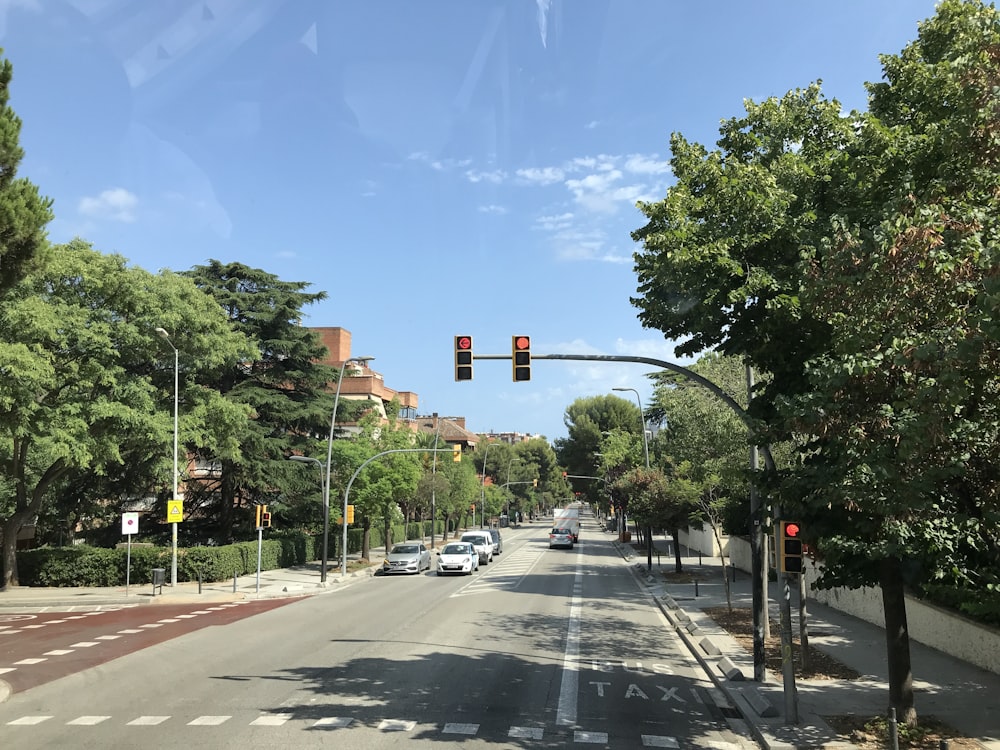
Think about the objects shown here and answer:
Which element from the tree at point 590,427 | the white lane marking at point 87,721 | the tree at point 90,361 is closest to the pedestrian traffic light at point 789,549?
the white lane marking at point 87,721

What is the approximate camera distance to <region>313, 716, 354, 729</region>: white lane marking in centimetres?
928

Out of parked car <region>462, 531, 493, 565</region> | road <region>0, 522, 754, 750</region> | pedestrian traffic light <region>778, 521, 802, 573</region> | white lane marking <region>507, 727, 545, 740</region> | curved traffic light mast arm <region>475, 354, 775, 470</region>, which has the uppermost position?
curved traffic light mast arm <region>475, 354, 775, 470</region>

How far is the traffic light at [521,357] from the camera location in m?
14.0

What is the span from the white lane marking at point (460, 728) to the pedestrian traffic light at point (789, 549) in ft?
15.9

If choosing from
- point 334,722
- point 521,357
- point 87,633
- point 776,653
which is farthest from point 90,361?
point 776,653

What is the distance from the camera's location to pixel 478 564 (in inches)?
1564

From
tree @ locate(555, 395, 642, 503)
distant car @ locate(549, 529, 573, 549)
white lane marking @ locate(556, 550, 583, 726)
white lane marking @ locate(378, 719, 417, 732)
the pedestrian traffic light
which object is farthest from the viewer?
tree @ locate(555, 395, 642, 503)

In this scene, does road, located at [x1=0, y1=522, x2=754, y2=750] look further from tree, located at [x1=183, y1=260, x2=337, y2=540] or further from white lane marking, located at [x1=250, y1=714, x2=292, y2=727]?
tree, located at [x1=183, y1=260, x2=337, y2=540]

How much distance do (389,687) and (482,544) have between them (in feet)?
106

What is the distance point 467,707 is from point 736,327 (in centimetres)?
676

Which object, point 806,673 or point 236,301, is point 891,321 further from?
point 236,301

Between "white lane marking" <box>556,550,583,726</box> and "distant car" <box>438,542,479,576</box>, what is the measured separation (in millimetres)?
12873

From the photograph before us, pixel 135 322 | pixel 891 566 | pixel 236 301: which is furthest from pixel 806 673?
pixel 236 301

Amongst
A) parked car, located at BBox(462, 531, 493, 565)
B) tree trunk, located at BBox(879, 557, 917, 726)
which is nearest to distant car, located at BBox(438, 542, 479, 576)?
parked car, located at BBox(462, 531, 493, 565)
